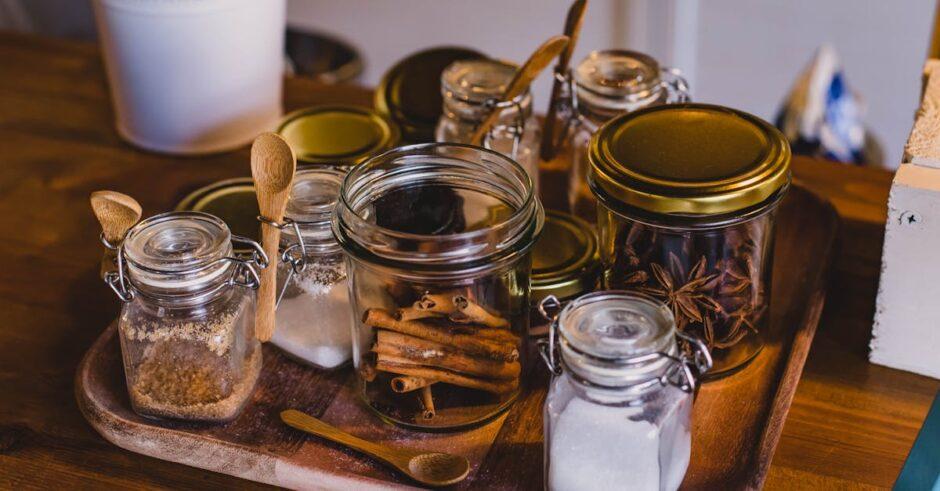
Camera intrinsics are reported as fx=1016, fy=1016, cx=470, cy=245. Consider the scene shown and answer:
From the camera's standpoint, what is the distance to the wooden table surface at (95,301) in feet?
2.65

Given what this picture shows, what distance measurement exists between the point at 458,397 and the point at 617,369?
0.20 meters

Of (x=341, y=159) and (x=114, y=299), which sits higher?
(x=341, y=159)

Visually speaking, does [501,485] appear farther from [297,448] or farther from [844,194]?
[844,194]

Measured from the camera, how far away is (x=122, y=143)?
1274 mm

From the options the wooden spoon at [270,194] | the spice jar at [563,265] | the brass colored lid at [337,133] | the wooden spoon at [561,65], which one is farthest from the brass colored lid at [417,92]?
the wooden spoon at [270,194]

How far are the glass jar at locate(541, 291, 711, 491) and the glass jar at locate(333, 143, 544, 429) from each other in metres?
0.08

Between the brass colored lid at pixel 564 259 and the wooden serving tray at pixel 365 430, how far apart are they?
2.9 inches

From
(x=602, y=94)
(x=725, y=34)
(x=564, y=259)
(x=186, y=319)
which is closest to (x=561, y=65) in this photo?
(x=602, y=94)

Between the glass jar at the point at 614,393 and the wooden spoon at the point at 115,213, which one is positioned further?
the wooden spoon at the point at 115,213

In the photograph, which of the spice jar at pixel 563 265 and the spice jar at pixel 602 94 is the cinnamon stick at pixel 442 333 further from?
the spice jar at pixel 602 94

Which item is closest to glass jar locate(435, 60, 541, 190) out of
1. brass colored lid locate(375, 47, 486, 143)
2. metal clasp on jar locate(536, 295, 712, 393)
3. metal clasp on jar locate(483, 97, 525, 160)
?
metal clasp on jar locate(483, 97, 525, 160)

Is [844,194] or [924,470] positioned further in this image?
[844,194]

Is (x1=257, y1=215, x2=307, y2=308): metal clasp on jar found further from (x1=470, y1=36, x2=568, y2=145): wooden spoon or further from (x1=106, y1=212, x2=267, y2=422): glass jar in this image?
(x1=470, y1=36, x2=568, y2=145): wooden spoon

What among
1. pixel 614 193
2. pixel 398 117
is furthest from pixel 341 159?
pixel 614 193
